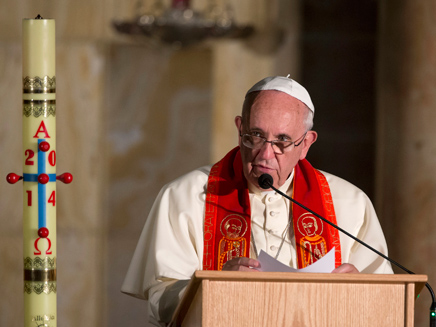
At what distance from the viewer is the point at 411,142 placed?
580cm

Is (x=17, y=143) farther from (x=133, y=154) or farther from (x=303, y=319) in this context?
(x=303, y=319)

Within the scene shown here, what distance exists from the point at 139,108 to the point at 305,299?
167 inches

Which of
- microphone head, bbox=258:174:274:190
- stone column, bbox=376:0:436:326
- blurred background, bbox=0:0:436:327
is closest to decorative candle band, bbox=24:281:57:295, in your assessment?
microphone head, bbox=258:174:274:190

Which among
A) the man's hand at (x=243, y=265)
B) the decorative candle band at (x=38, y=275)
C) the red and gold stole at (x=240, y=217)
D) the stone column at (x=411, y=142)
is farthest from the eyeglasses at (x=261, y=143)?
the stone column at (x=411, y=142)

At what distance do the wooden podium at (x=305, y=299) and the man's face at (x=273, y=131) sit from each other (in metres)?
1.05

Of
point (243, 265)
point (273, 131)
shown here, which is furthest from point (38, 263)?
point (273, 131)

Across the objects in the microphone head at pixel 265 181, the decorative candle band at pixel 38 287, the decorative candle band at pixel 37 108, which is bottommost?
the decorative candle band at pixel 38 287

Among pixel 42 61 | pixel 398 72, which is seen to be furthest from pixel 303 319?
pixel 398 72

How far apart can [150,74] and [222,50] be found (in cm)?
60

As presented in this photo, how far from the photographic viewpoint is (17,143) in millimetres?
6566

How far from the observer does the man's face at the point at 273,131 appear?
360 cm

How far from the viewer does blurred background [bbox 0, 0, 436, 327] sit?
6.58 m

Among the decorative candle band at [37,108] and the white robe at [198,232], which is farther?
the white robe at [198,232]

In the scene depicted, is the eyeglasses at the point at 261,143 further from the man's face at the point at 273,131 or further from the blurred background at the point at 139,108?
the blurred background at the point at 139,108
